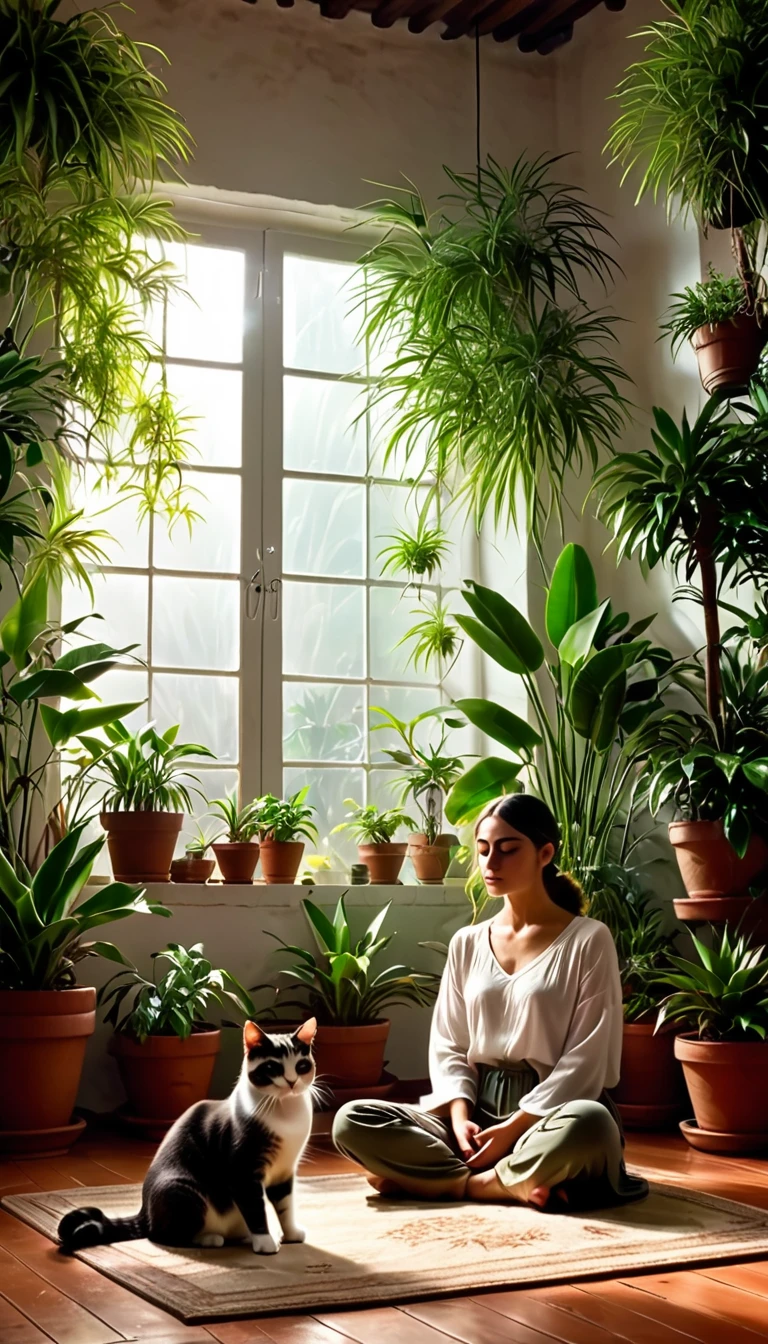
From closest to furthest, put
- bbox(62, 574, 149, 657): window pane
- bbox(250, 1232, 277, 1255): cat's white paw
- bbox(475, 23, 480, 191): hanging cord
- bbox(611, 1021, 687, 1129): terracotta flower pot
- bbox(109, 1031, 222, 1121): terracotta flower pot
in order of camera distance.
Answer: bbox(250, 1232, 277, 1255): cat's white paw < bbox(109, 1031, 222, 1121): terracotta flower pot < bbox(611, 1021, 687, 1129): terracotta flower pot < bbox(62, 574, 149, 657): window pane < bbox(475, 23, 480, 191): hanging cord

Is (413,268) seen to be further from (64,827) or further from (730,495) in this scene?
(64,827)

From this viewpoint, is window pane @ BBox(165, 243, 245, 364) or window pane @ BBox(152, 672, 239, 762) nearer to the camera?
window pane @ BBox(152, 672, 239, 762)

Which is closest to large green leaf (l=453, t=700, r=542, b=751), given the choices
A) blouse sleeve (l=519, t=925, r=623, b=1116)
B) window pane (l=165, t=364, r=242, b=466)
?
window pane (l=165, t=364, r=242, b=466)

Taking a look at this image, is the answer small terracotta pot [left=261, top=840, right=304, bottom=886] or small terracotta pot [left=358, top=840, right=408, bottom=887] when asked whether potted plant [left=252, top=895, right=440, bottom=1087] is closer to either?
small terracotta pot [left=261, top=840, right=304, bottom=886]

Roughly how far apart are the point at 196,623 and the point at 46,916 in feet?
4.57

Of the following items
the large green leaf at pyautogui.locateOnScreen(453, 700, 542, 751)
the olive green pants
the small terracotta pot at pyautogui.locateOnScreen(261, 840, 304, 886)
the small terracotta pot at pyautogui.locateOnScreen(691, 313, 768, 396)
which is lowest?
the olive green pants

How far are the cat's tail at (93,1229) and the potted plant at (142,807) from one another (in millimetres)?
1740

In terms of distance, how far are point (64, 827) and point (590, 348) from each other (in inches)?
99.1

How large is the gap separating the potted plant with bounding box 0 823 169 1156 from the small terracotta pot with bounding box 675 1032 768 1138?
1535mm

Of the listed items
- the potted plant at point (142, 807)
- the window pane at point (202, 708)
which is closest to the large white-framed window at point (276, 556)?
the window pane at point (202, 708)

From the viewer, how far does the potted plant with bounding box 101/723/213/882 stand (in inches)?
169

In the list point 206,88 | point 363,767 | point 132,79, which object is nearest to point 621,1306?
point 363,767

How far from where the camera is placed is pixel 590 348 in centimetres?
523

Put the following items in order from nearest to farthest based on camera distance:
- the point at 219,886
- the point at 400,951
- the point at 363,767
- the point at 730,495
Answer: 1. the point at 730,495
2. the point at 219,886
3. the point at 400,951
4. the point at 363,767
